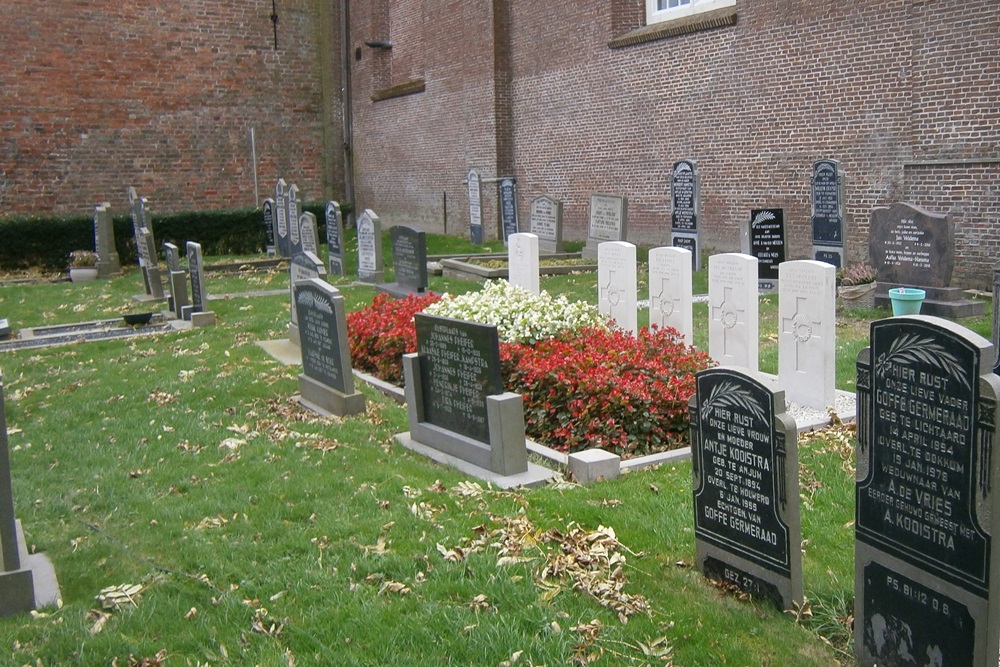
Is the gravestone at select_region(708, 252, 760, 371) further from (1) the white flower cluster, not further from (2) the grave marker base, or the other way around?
(2) the grave marker base

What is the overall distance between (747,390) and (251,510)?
296cm

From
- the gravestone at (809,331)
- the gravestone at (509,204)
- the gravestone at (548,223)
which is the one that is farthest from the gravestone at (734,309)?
the gravestone at (509,204)

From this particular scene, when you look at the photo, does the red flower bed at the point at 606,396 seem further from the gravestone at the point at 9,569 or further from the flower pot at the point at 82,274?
the flower pot at the point at 82,274

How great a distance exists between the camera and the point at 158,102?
1047 inches

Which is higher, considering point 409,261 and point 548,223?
point 548,223

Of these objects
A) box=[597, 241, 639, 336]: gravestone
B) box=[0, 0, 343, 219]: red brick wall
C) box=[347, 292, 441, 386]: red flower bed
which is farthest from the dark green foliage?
box=[597, 241, 639, 336]: gravestone

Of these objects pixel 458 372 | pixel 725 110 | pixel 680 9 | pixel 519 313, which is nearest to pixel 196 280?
pixel 519 313

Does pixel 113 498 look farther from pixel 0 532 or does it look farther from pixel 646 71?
pixel 646 71

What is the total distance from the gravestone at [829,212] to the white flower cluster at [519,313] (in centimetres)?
604

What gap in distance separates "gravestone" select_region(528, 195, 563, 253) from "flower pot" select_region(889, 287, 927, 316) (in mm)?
8385

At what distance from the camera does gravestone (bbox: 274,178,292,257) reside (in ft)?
70.6

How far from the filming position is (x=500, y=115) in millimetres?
24156

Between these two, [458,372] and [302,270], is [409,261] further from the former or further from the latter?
[458,372]

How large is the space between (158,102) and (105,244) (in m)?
7.62
